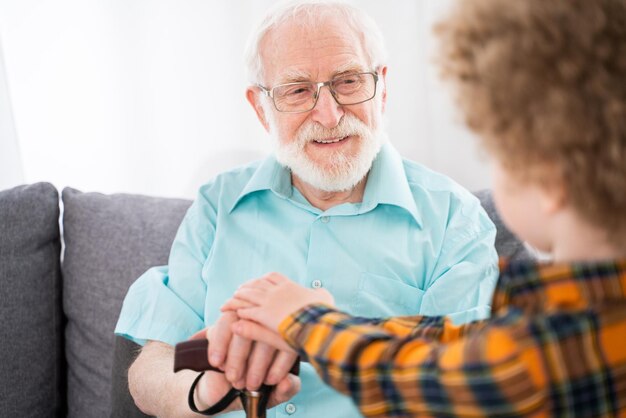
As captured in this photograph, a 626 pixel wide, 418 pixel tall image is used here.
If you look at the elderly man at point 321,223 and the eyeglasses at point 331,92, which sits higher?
the eyeglasses at point 331,92

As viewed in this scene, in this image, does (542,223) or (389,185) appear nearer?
(542,223)

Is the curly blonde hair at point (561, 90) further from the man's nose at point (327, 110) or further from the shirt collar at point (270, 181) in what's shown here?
the shirt collar at point (270, 181)

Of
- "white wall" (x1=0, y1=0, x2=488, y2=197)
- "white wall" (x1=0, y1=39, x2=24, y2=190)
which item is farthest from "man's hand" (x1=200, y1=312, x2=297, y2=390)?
"white wall" (x1=0, y1=39, x2=24, y2=190)

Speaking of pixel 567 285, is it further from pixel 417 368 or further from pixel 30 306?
pixel 30 306

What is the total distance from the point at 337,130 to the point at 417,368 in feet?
3.04

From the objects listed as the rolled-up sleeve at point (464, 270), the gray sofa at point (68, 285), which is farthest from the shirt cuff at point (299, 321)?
the gray sofa at point (68, 285)

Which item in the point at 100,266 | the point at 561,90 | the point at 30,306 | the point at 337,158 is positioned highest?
the point at 561,90

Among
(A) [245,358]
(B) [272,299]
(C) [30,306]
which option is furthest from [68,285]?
(B) [272,299]

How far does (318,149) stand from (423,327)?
70 centimetres

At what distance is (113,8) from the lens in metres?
2.47

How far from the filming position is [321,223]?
1.66 metres

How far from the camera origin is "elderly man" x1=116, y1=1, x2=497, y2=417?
1579 millimetres

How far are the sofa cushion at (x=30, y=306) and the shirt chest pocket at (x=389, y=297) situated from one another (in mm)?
999

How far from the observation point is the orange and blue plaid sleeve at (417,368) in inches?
31.0
